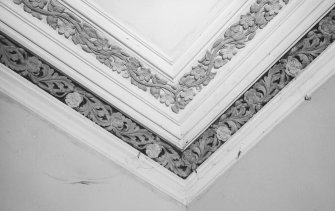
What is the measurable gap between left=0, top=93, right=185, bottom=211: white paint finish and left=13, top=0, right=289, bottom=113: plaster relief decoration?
0.43 m

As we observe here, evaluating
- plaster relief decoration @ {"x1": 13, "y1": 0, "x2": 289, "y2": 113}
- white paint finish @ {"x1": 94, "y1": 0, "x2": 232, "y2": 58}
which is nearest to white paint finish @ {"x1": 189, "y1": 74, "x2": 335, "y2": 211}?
plaster relief decoration @ {"x1": 13, "y1": 0, "x2": 289, "y2": 113}

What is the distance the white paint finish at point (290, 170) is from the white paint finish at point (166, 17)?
63cm

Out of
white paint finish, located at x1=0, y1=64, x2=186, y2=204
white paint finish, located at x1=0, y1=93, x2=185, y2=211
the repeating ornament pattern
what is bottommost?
white paint finish, located at x1=0, y1=93, x2=185, y2=211

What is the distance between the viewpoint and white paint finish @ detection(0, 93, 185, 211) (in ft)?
4.53

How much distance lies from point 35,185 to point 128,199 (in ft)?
1.24

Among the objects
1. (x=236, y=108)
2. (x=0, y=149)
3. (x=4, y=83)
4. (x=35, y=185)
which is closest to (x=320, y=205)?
(x=236, y=108)

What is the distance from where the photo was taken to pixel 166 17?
1913 mm

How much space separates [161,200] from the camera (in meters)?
1.69

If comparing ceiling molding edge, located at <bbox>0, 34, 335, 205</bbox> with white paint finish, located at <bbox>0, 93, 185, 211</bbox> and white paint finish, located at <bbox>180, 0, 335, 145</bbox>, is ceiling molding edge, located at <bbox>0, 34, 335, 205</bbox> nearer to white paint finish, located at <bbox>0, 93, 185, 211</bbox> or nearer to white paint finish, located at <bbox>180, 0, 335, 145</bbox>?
white paint finish, located at <bbox>0, 93, 185, 211</bbox>

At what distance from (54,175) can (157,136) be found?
1.75 feet

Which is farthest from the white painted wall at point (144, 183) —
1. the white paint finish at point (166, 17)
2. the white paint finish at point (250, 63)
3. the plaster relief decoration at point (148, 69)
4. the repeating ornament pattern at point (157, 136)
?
the white paint finish at point (166, 17)

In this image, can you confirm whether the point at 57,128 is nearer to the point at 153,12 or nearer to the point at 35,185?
the point at 35,185

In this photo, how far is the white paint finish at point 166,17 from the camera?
6.19 ft

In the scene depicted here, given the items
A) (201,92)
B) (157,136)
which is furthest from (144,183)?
(201,92)
